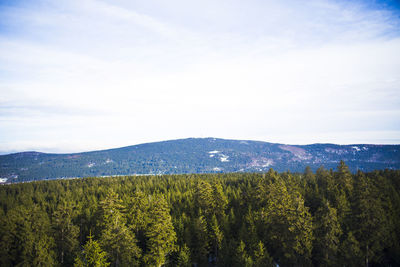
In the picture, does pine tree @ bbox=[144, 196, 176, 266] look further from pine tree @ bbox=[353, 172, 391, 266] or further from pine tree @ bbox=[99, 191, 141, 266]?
pine tree @ bbox=[353, 172, 391, 266]

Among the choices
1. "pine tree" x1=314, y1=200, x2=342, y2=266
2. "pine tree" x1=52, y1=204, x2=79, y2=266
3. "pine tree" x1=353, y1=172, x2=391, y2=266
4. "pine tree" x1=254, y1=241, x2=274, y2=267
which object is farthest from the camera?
A: "pine tree" x1=52, y1=204, x2=79, y2=266

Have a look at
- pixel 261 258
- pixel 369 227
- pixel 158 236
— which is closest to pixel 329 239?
pixel 261 258

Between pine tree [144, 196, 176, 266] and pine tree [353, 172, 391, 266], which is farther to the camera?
pine tree [353, 172, 391, 266]

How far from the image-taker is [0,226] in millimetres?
35812

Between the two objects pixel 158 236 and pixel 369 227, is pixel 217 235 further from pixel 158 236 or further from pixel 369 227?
pixel 369 227

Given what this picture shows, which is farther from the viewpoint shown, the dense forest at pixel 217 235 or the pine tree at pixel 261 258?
the pine tree at pixel 261 258

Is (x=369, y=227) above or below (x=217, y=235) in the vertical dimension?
above

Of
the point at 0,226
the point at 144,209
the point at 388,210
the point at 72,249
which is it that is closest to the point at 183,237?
the point at 144,209

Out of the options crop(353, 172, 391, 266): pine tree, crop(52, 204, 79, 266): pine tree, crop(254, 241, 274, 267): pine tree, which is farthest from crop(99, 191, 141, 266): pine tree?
crop(353, 172, 391, 266): pine tree

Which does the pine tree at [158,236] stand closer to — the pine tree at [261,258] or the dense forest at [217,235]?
the dense forest at [217,235]

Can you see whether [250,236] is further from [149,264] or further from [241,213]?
[149,264]

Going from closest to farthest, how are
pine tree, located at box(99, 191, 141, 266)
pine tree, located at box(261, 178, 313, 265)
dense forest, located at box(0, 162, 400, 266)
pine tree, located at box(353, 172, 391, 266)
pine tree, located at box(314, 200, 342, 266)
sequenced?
pine tree, located at box(261, 178, 313, 265) < pine tree, located at box(99, 191, 141, 266) < pine tree, located at box(314, 200, 342, 266) < dense forest, located at box(0, 162, 400, 266) < pine tree, located at box(353, 172, 391, 266)

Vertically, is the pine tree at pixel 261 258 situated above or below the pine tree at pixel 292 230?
below

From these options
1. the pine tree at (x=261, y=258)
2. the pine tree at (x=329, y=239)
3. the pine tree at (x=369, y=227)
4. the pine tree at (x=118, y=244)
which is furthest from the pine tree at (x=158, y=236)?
the pine tree at (x=369, y=227)
